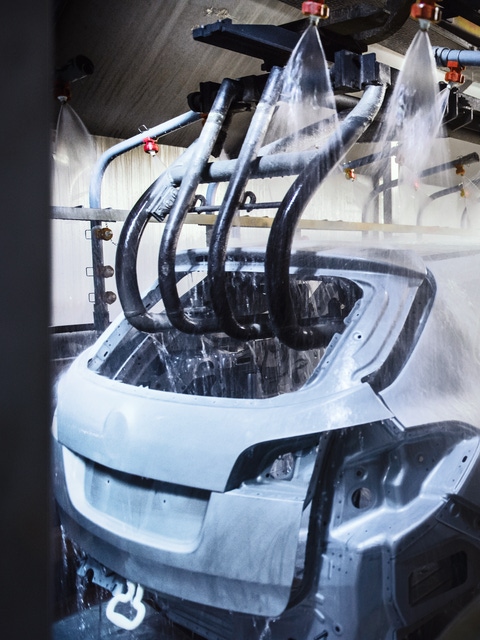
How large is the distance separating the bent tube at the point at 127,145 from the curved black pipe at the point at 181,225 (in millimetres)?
767

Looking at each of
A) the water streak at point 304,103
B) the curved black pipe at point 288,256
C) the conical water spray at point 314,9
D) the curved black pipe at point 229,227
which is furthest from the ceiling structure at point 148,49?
the curved black pipe at point 288,256

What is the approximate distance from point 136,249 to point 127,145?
5.47 feet

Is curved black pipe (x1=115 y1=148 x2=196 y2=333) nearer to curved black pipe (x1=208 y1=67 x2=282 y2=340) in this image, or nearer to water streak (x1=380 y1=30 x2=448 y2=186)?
curved black pipe (x1=208 y1=67 x2=282 y2=340)

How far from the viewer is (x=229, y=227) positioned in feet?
10.6

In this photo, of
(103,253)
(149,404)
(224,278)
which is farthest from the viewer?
(103,253)

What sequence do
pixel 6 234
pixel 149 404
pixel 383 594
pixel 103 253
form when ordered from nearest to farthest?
pixel 6 234
pixel 383 594
pixel 149 404
pixel 103 253

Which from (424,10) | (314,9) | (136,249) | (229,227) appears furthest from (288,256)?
(424,10)

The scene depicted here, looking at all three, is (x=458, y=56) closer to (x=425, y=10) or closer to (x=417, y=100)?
(x=417, y=100)

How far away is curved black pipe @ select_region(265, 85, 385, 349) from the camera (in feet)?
9.77

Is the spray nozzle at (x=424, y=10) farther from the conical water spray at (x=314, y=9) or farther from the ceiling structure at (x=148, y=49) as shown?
the ceiling structure at (x=148, y=49)

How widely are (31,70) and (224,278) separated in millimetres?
2579

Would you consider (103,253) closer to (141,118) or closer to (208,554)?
(141,118)

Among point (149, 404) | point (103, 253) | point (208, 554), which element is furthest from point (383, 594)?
point (103, 253)

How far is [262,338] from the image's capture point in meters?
Answer: 3.48
